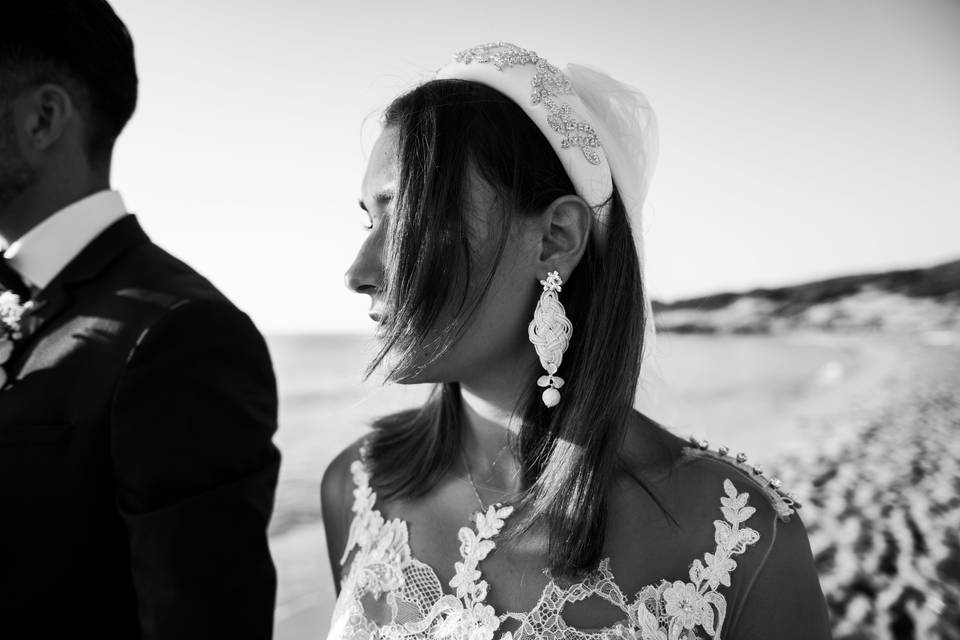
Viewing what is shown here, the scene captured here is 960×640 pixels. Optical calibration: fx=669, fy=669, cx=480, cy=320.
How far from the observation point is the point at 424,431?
6.64 ft

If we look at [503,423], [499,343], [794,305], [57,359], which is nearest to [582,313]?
[499,343]

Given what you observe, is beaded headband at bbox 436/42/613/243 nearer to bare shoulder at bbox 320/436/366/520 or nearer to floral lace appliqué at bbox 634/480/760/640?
floral lace appliqué at bbox 634/480/760/640

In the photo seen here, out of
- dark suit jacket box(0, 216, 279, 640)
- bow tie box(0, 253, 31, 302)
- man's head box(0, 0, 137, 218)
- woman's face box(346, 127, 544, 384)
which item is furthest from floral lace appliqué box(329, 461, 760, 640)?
man's head box(0, 0, 137, 218)

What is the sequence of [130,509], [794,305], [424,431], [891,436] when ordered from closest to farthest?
1. [130,509]
2. [424,431]
3. [891,436]
4. [794,305]

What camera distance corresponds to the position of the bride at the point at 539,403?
1482 millimetres

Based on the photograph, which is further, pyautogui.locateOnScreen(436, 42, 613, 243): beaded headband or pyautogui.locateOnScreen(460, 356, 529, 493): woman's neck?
pyautogui.locateOnScreen(460, 356, 529, 493): woman's neck

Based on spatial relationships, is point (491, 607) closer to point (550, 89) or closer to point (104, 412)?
point (104, 412)

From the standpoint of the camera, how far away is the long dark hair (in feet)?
4.91

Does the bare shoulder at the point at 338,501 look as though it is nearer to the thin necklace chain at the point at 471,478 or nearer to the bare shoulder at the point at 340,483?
the bare shoulder at the point at 340,483

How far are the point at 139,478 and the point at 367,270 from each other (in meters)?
0.64

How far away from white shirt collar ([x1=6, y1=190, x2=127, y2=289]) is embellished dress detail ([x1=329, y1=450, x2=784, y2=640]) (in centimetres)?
106

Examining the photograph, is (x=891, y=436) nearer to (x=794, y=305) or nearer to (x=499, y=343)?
(x=794, y=305)

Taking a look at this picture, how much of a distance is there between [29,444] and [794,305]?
1395cm

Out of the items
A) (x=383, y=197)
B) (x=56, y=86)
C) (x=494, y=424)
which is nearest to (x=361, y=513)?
(x=494, y=424)
